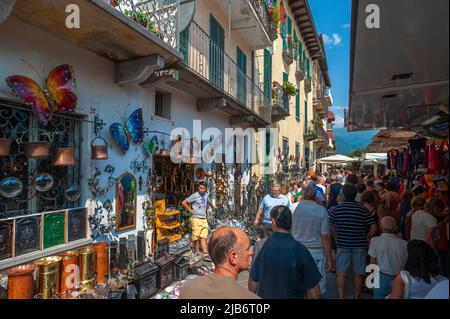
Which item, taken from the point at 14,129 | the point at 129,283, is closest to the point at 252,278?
the point at 129,283

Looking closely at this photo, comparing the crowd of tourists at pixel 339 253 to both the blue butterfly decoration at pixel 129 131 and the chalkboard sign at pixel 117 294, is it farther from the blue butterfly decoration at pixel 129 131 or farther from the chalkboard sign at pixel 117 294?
the blue butterfly decoration at pixel 129 131

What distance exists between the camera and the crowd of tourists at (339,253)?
204 cm

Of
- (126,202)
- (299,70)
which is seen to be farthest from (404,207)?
(299,70)

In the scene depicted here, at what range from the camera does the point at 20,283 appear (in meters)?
3.45

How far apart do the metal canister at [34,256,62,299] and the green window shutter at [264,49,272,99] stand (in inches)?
413

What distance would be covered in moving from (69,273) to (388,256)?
13.5 ft

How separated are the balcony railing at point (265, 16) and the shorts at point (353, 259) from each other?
8.03 m

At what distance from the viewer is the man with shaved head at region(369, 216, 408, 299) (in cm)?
348

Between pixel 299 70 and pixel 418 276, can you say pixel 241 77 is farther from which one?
pixel 299 70

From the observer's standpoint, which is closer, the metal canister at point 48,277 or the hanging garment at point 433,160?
the metal canister at point 48,277

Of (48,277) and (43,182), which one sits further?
(43,182)

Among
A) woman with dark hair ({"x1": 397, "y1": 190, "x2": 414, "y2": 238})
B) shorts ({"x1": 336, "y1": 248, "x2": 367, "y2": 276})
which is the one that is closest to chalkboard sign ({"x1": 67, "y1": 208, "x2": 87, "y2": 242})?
shorts ({"x1": 336, "y1": 248, "x2": 367, "y2": 276})

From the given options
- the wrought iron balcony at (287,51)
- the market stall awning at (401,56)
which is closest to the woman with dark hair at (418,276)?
the market stall awning at (401,56)

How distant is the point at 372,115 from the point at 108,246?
184 inches
